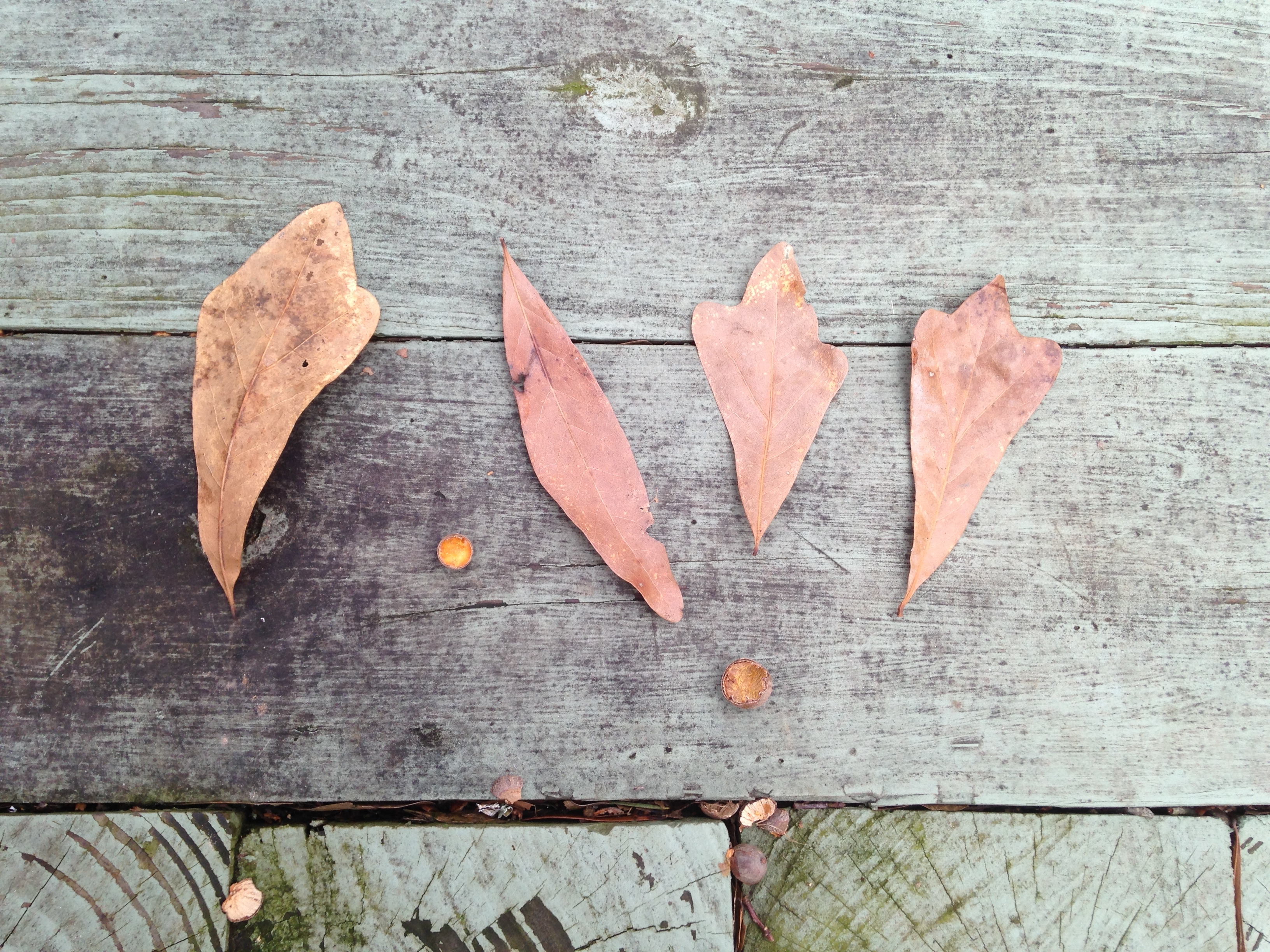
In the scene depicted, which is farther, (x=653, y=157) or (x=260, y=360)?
(x=653, y=157)

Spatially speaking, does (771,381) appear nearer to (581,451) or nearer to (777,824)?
(581,451)

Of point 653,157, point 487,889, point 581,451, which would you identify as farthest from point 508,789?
point 653,157

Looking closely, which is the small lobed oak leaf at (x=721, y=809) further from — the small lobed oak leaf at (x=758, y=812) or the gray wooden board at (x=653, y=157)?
the gray wooden board at (x=653, y=157)

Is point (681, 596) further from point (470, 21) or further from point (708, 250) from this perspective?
point (470, 21)

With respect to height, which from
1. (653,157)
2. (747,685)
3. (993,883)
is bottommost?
(993,883)

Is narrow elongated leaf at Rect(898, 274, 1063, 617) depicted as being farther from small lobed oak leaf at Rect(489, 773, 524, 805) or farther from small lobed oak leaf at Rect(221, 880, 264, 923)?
small lobed oak leaf at Rect(221, 880, 264, 923)

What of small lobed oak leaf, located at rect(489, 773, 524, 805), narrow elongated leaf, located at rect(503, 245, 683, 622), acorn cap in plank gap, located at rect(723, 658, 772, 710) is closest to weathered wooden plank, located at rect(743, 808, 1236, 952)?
acorn cap in plank gap, located at rect(723, 658, 772, 710)

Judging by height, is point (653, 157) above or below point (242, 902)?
above

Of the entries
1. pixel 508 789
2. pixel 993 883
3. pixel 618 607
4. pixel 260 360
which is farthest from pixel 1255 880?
pixel 260 360
